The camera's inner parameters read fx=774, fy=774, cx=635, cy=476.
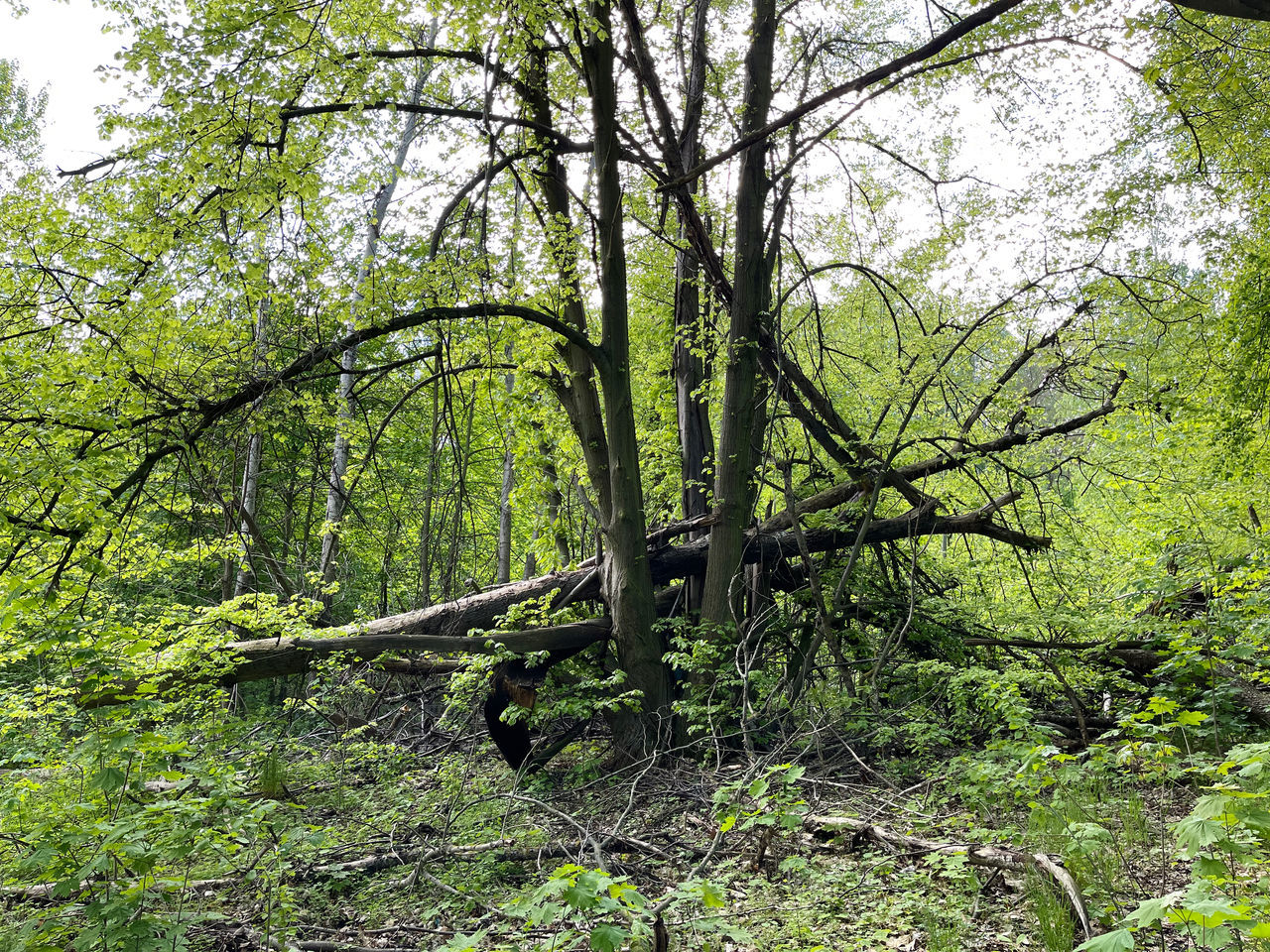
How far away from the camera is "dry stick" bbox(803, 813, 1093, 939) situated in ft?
9.23

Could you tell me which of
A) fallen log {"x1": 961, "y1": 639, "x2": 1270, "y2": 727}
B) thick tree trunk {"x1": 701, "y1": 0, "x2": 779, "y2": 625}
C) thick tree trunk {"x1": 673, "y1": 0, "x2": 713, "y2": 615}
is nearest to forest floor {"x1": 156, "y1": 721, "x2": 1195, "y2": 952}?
fallen log {"x1": 961, "y1": 639, "x2": 1270, "y2": 727}

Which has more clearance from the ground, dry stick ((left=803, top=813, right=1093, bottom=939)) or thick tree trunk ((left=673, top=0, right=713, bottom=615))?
thick tree trunk ((left=673, top=0, right=713, bottom=615))

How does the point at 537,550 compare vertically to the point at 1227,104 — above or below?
below

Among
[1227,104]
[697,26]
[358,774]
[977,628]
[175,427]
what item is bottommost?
[358,774]

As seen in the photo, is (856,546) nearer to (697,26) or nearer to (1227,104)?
(1227,104)

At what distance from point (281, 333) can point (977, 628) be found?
6315 mm

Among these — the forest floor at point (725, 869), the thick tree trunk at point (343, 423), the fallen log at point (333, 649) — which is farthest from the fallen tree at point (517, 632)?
the thick tree trunk at point (343, 423)

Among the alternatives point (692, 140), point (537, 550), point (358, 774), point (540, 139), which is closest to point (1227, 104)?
point (692, 140)

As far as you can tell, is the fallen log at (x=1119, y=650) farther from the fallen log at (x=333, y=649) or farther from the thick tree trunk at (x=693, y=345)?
the fallen log at (x=333, y=649)

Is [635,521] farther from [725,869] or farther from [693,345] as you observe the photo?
[725,869]

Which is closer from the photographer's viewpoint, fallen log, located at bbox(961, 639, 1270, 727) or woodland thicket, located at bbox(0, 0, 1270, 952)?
woodland thicket, located at bbox(0, 0, 1270, 952)

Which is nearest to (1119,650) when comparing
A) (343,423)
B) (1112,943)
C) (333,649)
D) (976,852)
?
(976,852)

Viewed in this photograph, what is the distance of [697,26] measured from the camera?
7203 millimetres

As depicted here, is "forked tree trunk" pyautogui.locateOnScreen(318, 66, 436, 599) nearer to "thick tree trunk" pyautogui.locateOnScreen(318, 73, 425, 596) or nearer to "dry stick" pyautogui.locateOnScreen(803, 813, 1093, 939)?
"thick tree trunk" pyautogui.locateOnScreen(318, 73, 425, 596)
